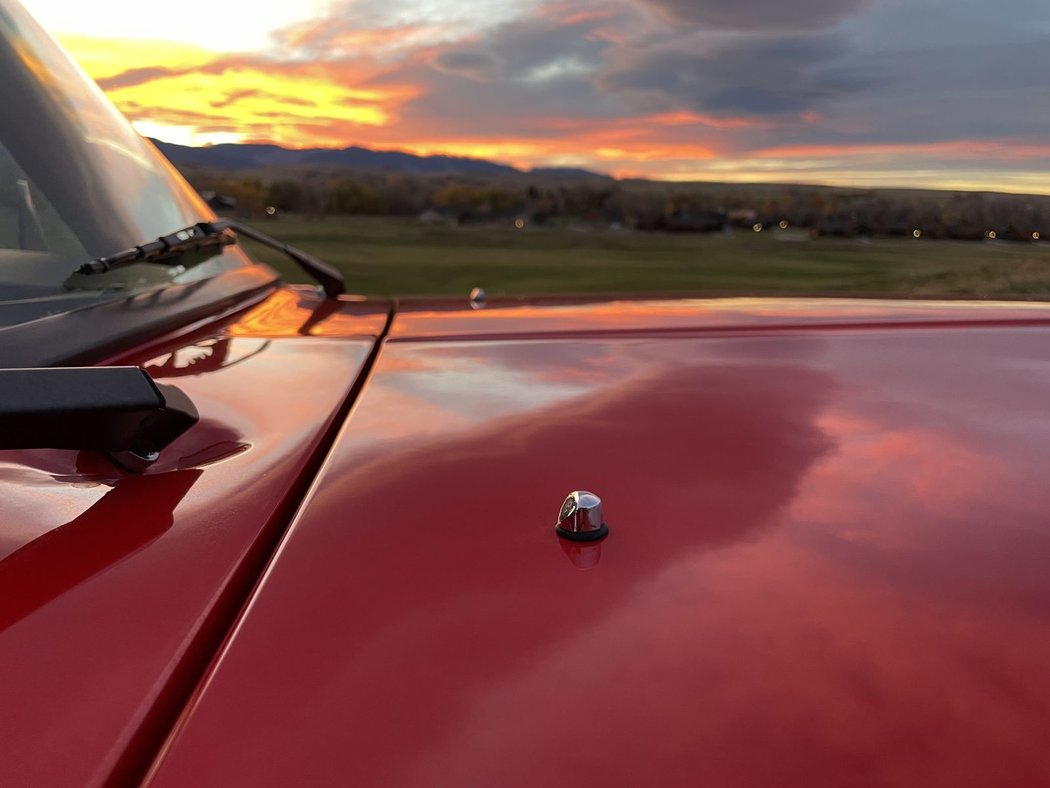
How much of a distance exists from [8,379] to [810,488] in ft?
2.52

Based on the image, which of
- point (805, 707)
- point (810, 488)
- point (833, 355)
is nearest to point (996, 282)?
point (833, 355)

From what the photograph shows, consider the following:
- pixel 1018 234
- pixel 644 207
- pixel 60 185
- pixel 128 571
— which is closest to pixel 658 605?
pixel 128 571

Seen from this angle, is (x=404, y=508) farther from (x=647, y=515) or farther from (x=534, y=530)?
(x=647, y=515)

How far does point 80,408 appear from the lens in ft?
2.65

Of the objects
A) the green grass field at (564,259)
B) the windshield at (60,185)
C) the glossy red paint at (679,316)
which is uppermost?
the windshield at (60,185)

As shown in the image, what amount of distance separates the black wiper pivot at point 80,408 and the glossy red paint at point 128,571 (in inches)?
2.4

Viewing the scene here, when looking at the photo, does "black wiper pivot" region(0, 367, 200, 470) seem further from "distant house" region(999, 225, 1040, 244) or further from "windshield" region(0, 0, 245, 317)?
"distant house" region(999, 225, 1040, 244)

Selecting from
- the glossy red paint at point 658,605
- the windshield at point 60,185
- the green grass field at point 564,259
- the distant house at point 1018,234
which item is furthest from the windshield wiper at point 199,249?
the green grass field at point 564,259

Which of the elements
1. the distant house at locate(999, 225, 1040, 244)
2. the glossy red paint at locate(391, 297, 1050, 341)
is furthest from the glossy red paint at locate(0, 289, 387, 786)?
the distant house at locate(999, 225, 1040, 244)

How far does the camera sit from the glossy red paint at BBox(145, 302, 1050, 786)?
0.60 metres

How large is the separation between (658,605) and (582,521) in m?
0.13

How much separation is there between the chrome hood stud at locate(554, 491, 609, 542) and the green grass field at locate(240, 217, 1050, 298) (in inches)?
305

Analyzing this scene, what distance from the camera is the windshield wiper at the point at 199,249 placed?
1.45m

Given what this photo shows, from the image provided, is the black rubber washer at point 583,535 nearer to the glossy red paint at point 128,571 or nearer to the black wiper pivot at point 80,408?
the glossy red paint at point 128,571
